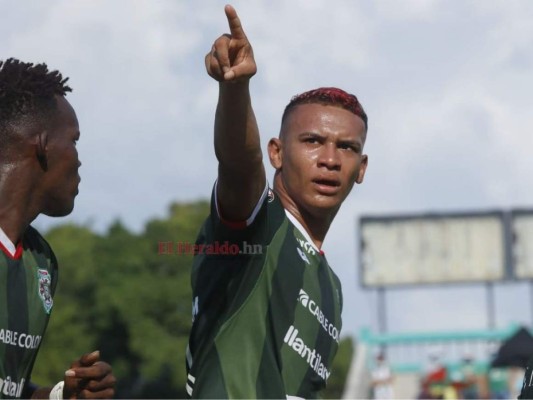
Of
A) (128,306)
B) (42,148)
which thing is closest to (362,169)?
(42,148)

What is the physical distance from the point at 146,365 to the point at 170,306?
16.2 ft

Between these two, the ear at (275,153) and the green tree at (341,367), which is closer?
the ear at (275,153)

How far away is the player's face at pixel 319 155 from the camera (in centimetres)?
662

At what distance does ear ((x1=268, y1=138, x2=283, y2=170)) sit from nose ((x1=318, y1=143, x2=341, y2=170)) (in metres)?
0.22

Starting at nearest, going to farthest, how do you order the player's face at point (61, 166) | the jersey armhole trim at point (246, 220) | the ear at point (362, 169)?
the jersey armhole trim at point (246, 220) → the player's face at point (61, 166) → the ear at point (362, 169)

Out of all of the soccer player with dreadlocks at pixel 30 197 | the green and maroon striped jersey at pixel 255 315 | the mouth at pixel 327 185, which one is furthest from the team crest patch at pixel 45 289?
the mouth at pixel 327 185

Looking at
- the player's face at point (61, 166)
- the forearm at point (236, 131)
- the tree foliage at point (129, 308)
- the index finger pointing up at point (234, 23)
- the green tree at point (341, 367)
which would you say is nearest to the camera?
the index finger pointing up at point (234, 23)

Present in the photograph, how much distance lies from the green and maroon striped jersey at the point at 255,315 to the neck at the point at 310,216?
221 millimetres

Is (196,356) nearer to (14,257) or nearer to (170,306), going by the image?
(14,257)

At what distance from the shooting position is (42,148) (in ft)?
20.7

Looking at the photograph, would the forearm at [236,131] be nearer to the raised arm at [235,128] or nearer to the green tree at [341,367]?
the raised arm at [235,128]

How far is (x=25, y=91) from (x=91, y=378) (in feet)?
4.32

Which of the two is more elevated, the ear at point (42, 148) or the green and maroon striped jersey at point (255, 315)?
the ear at point (42, 148)

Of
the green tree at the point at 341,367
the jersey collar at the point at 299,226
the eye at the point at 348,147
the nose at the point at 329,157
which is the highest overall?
the green tree at the point at 341,367
